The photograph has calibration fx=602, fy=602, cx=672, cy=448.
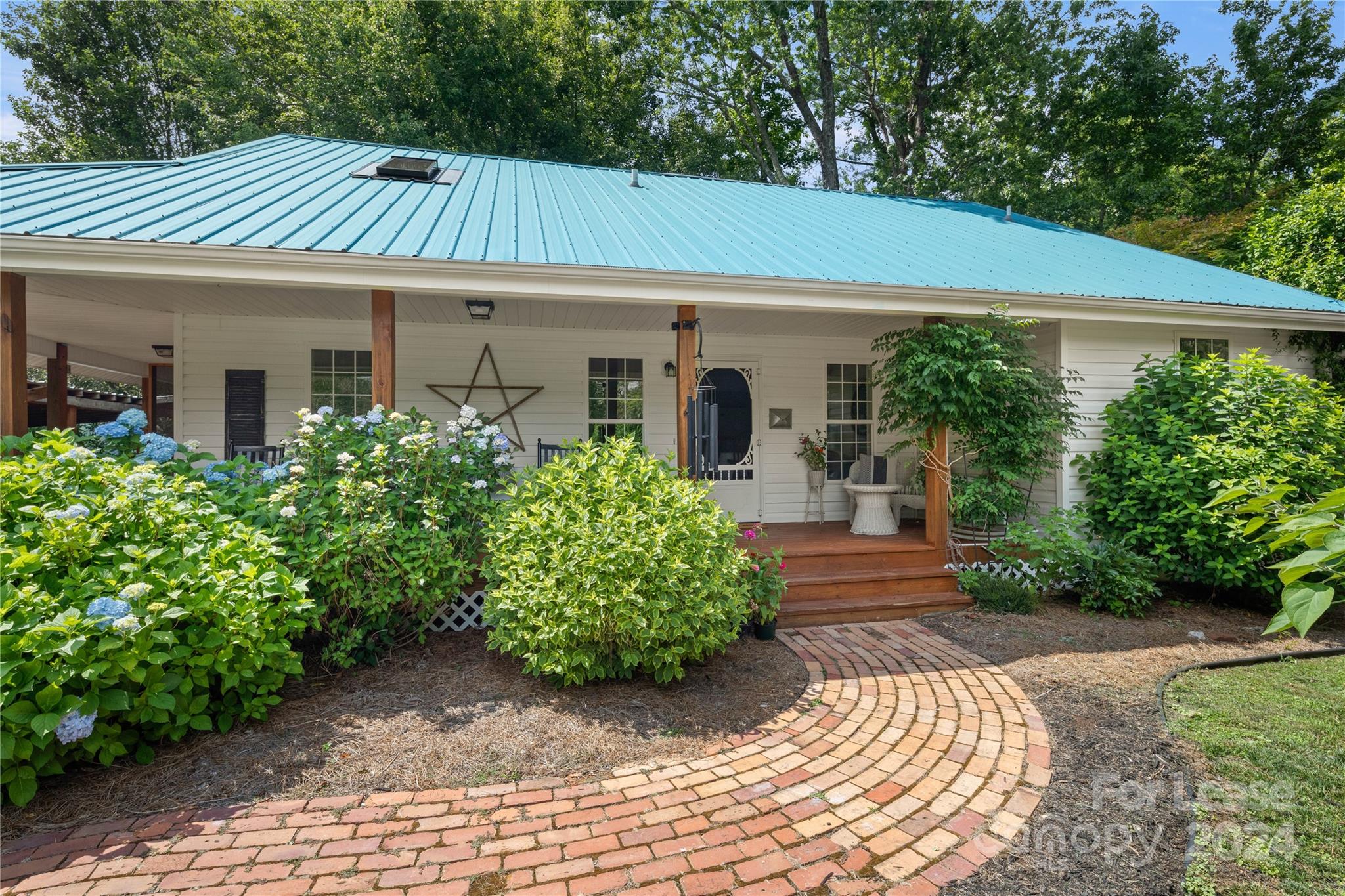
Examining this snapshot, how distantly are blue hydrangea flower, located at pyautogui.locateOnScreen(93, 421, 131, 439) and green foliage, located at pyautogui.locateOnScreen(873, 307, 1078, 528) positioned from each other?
6.21m

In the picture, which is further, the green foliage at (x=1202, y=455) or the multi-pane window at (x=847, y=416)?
the multi-pane window at (x=847, y=416)

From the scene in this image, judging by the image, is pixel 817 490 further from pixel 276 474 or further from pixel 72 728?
pixel 72 728

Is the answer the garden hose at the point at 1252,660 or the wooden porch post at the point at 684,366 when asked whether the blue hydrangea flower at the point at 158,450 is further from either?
the garden hose at the point at 1252,660

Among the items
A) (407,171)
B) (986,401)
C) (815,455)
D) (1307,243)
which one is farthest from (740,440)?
(1307,243)

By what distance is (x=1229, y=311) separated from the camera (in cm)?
620

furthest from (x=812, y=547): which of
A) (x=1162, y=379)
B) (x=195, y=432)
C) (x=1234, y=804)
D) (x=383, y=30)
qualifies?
(x=383, y=30)

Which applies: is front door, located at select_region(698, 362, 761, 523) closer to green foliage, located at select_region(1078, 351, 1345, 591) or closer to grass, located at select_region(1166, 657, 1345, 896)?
green foliage, located at select_region(1078, 351, 1345, 591)

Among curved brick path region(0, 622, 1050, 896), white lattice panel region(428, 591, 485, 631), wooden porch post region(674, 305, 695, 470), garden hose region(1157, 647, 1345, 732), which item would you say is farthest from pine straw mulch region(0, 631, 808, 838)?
garden hose region(1157, 647, 1345, 732)

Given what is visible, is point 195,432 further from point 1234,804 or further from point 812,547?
point 1234,804

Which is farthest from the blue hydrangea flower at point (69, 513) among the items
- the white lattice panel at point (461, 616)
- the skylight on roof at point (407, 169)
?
the skylight on roof at point (407, 169)

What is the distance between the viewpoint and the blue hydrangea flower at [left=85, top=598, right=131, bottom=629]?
2.54 m

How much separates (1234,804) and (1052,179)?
745 inches

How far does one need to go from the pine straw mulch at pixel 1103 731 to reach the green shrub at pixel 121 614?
11.0 feet

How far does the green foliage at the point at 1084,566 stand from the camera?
5.34 meters
